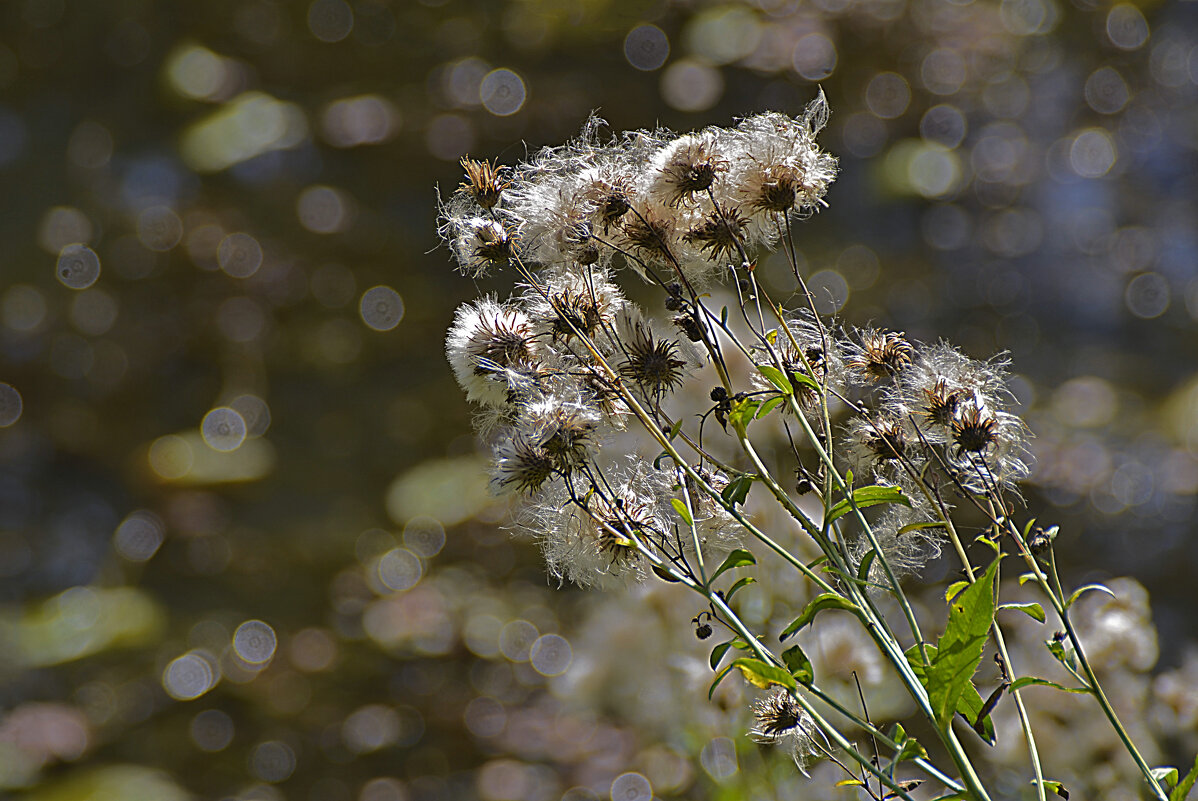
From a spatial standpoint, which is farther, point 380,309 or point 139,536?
point 380,309

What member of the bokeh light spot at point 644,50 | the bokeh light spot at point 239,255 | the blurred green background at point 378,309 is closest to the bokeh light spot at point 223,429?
the blurred green background at point 378,309

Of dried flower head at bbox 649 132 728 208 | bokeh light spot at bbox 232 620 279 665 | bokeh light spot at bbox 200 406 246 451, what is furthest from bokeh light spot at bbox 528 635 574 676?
dried flower head at bbox 649 132 728 208

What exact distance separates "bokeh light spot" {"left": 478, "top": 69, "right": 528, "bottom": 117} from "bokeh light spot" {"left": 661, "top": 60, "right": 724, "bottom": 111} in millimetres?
323

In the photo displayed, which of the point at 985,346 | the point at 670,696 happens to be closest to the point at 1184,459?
the point at 985,346

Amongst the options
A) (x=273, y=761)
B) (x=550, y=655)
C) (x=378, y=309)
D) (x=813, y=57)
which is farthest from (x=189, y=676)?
(x=813, y=57)

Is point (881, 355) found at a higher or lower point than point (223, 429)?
higher

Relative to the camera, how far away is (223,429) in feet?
5.85

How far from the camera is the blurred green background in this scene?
5.19 feet

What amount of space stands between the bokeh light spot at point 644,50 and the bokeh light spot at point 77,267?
4.06 feet

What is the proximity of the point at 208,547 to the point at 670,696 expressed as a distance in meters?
1.32

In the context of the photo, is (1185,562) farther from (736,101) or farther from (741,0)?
(741,0)

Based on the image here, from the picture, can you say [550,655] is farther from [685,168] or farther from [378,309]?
[685,168]

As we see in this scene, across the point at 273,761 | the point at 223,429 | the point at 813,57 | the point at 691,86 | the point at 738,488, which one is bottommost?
the point at 273,761

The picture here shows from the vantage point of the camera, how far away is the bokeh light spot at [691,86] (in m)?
1.90
